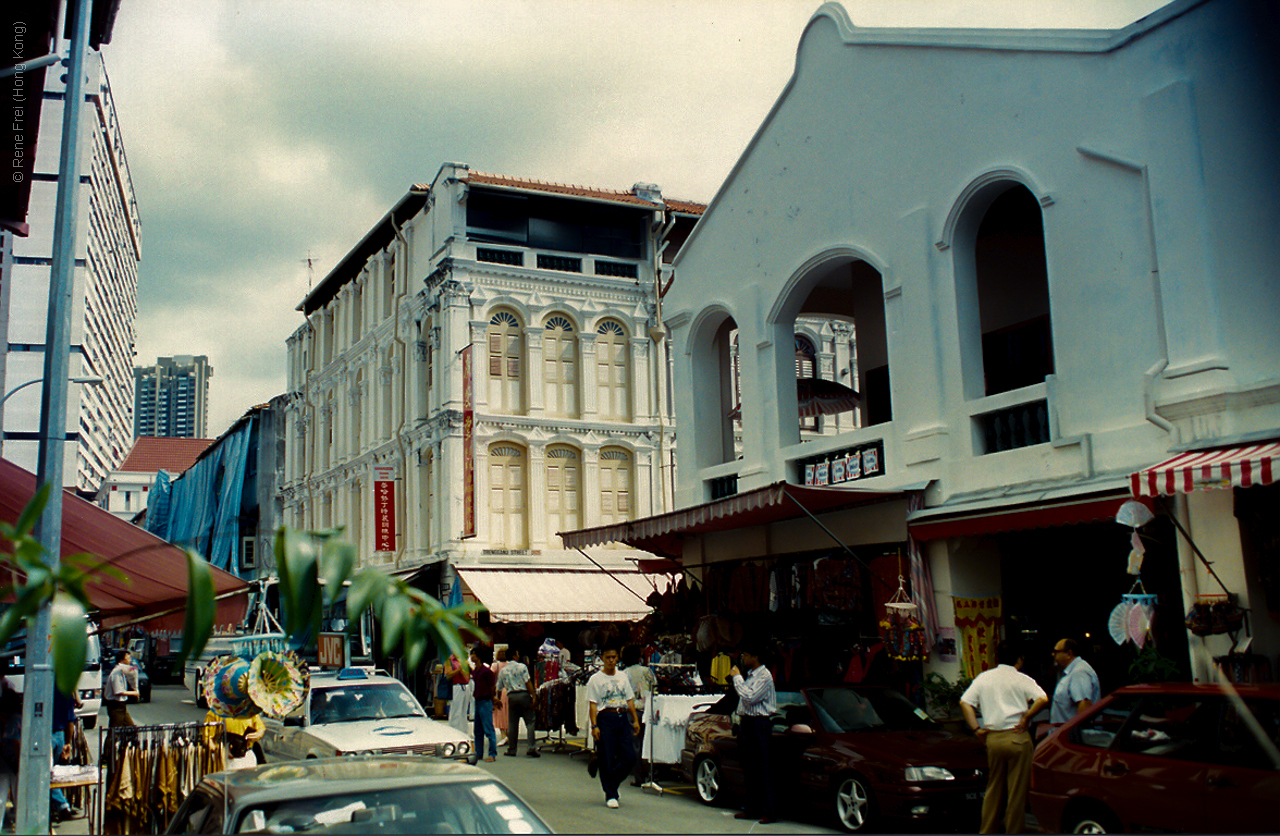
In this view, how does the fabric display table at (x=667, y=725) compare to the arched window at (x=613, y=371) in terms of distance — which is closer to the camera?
the fabric display table at (x=667, y=725)

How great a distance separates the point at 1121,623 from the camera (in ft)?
34.8

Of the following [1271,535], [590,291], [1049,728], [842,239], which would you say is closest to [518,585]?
[590,291]

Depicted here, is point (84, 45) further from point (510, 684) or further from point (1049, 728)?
point (510, 684)

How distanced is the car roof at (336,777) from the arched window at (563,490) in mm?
22991

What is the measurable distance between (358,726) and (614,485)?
666 inches

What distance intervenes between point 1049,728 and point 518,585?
1785 centimetres

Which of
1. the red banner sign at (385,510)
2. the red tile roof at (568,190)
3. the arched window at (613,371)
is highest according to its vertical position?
the red tile roof at (568,190)

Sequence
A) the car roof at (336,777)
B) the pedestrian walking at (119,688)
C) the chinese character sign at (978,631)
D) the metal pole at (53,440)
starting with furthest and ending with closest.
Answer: the pedestrian walking at (119,688) → the chinese character sign at (978,631) → the metal pole at (53,440) → the car roof at (336,777)

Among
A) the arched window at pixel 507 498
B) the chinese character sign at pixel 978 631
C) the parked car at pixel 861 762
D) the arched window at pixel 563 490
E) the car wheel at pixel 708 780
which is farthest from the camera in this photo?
the arched window at pixel 563 490

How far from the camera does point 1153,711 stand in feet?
25.9

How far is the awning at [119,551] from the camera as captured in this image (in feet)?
26.2

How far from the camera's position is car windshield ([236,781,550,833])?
5.11 m

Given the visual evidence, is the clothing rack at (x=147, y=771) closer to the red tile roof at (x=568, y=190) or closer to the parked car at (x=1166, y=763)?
the parked car at (x=1166, y=763)

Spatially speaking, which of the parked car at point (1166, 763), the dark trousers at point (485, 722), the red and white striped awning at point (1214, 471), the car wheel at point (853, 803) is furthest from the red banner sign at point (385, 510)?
the parked car at point (1166, 763)
